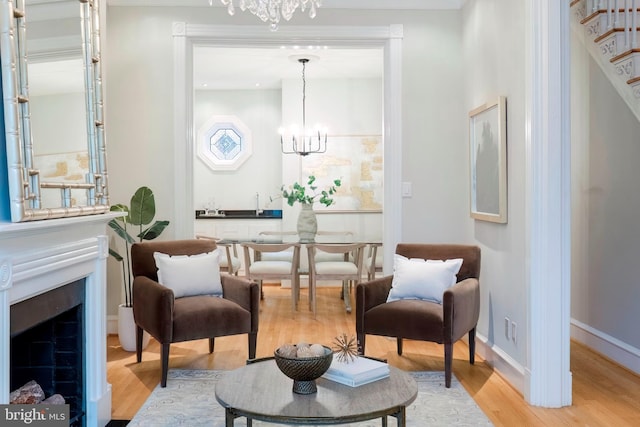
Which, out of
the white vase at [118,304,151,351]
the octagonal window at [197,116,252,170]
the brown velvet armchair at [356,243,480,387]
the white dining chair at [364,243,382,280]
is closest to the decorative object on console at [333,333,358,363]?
the brown velvet armchair at [356,243,480,387]

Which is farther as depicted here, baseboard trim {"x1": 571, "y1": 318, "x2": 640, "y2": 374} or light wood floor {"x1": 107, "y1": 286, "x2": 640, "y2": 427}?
baseboard trim {"x1": 571, "y1": 318, "x2": 640, "y2": 374}

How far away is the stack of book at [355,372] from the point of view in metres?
2.29

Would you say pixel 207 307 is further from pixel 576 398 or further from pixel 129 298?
pixel 576 398

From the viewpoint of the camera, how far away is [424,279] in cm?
368

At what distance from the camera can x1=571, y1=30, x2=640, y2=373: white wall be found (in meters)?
3.85

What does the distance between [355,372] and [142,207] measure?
2533 mm

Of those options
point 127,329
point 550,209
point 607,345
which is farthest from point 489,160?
point 127,329

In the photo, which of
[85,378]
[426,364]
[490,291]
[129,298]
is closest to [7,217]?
[85,378]

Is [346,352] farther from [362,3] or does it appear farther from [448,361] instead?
[362,3]

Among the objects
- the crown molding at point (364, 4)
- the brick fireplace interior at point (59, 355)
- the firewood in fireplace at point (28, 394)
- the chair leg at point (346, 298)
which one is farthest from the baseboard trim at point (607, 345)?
the firewood in fireplace at point (28, 394)

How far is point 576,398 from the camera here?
3178mm

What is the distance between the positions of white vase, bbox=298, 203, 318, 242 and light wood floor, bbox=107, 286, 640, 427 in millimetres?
804

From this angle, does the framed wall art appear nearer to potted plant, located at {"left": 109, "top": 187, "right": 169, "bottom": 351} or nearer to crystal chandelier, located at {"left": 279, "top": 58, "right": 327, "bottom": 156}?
potted plant, located at {"left": 109, "top": 187, "right": 169, "bottom": 351}

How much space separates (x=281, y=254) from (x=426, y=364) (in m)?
2.79
